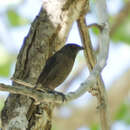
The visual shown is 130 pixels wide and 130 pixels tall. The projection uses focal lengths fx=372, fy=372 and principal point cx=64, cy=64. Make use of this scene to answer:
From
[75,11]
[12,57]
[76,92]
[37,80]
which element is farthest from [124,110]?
[76,92]

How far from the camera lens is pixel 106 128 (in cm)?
424

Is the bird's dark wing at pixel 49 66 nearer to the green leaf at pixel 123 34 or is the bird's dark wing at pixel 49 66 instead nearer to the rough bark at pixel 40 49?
the rough bark at pixel 40 49

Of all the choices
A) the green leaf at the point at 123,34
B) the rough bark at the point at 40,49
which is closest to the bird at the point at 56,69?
the rough bark at the point at 40,49

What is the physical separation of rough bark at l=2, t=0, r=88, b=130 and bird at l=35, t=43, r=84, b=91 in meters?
0.14

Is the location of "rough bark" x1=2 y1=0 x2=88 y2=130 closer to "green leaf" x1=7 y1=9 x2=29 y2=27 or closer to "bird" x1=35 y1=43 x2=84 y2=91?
"bird" x1=35 y1=43 x2=84 y2=91

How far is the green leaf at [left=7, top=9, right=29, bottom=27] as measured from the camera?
29.4 feet

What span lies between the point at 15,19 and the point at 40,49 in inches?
180

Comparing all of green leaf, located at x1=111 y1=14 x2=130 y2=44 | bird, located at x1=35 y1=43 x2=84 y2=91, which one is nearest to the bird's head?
bird, located at x1=35 y1=43 x2=84 y2=91

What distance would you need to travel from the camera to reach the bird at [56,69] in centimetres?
494

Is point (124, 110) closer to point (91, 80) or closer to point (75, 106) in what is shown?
point (75, 106)

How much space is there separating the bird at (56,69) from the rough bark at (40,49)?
0.46 ft

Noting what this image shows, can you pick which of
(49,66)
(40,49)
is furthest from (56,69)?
(40,49)

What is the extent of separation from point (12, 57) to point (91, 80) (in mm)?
5097

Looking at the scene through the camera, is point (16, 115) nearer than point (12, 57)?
Yes
